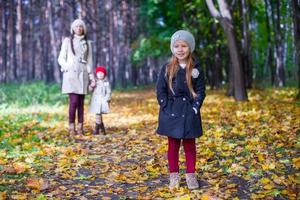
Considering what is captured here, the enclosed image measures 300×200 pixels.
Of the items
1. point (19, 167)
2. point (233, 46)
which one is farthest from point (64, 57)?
point (233, 46)

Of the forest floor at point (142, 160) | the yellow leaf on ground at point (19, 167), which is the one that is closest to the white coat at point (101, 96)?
the forest floor at point (142, 160)

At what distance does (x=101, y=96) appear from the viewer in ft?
31.8

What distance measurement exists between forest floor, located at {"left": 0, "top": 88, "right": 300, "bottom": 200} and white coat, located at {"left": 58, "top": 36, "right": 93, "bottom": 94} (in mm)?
1081

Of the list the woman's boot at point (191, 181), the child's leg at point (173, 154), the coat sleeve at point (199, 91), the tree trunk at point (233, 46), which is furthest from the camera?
the tree trunk at point (233, 46)

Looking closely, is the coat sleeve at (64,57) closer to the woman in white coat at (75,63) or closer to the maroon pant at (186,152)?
the woman in white coat at (75,63)

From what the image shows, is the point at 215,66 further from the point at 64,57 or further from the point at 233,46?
the point at 64,57

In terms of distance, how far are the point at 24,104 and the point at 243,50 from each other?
1061 cm

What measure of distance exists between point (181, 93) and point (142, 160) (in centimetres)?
222

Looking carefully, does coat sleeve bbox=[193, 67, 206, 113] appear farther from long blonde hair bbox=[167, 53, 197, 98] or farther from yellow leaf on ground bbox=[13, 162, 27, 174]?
yellow leaf on ground bbox=[13, 162, 27, 174]

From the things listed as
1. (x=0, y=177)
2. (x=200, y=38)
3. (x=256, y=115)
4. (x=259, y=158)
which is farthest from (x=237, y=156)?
(x=200, y=38)

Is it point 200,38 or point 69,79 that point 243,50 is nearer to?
point 200,38

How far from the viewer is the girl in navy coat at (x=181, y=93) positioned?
5570 mm

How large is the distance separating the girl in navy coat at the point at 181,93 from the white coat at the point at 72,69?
424 centimetres

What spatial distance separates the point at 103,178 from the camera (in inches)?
254
